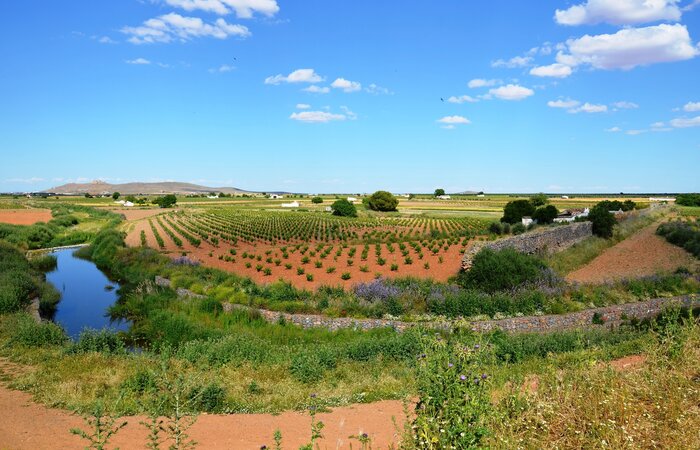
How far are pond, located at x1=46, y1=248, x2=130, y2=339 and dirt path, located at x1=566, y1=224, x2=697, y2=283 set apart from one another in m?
24.1

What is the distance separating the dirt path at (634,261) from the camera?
2670 cm

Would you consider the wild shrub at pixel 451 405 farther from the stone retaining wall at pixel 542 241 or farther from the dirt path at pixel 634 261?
the dirt path at pixel 634 261

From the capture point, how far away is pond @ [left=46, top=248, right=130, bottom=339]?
1947 centimetres

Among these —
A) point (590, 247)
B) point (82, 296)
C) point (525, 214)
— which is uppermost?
point (525, 214)

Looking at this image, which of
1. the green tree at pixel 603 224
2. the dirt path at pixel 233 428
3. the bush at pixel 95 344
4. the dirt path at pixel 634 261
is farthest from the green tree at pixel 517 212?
the dirt path at pixel 233 428

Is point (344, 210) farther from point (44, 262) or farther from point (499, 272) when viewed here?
point (499, 272)

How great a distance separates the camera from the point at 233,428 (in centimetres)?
726

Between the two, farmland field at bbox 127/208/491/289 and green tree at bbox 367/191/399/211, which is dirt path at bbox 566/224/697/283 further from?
green tree at bbox 367/191/399/211

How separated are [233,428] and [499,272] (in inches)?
624

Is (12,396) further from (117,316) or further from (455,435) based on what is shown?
(117,316)

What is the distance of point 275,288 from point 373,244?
19.0m

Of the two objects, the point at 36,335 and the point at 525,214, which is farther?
the point at 525,214

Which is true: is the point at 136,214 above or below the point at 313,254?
above

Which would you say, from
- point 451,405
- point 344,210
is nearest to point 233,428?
point 451,405
